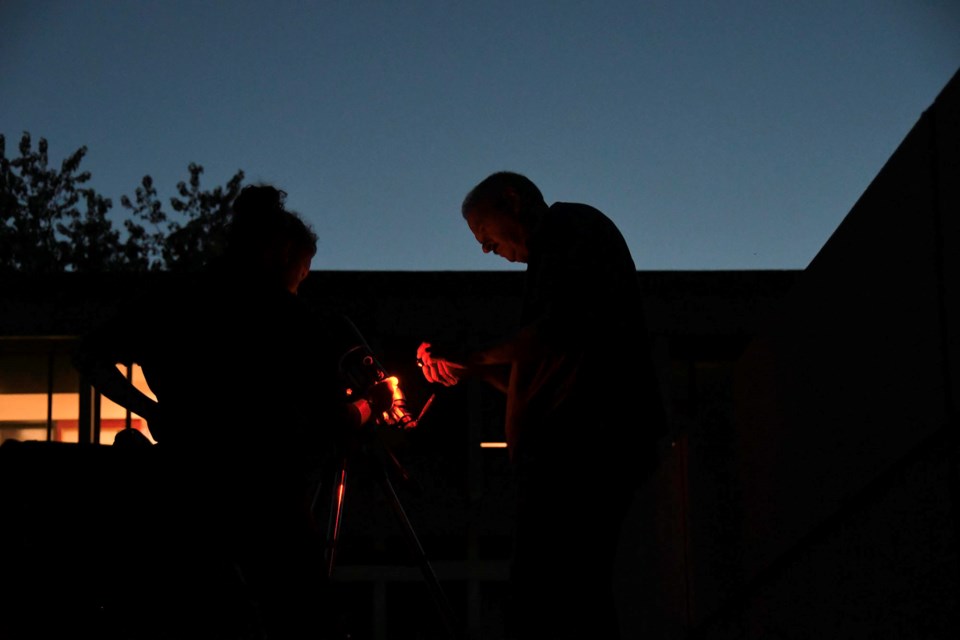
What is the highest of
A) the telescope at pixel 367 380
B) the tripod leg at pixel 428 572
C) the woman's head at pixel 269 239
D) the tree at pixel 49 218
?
the tree at pixel 49 218

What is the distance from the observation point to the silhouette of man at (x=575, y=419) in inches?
94.8

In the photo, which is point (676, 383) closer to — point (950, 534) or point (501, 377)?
point (501, 377)

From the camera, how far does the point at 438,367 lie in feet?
8.66

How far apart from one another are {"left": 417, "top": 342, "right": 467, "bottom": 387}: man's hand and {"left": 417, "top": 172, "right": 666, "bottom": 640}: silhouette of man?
1 cm

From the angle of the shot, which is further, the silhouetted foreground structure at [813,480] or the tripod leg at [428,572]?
the tripod leg at [428,572]

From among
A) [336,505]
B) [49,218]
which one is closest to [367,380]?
[336,505]

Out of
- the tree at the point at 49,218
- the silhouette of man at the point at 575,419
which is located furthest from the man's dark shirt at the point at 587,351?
the tree at the point at 49,218

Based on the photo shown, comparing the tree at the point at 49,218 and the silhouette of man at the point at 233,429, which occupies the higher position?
the tree at the point at 49,218

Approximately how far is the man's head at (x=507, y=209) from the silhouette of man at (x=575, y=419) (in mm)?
167

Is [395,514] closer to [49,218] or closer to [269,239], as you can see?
[269,239]

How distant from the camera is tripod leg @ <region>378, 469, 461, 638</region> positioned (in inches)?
107

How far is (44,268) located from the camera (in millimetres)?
29969

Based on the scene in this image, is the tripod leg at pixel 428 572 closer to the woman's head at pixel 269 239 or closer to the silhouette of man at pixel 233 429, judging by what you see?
the silhouette of man at pixel 233 429

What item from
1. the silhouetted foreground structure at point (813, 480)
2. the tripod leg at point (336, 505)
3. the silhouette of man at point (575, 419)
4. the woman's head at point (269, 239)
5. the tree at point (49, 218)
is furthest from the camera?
the tree at point (49, 218)
